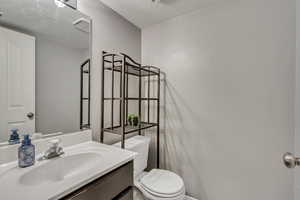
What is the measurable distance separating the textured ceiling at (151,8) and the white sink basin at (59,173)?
1.48 m

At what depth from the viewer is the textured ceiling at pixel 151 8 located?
1.44 metres

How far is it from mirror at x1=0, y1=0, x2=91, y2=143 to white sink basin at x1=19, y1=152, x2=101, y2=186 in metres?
0.26

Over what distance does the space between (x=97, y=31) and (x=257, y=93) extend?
1656 mm

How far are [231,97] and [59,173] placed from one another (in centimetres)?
158

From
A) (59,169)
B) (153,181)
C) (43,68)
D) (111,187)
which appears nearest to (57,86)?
(43,68)

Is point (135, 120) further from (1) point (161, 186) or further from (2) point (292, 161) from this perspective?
(2) point (292, 161)

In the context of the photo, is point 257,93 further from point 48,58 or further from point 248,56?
point 48,58

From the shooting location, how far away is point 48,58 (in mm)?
1023

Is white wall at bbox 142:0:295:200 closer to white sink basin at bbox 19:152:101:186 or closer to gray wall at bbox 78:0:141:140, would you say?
gray wall at bbox 78:0:141:140

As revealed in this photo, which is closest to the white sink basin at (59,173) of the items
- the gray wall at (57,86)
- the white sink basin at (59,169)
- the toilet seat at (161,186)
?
the white sink basin at (59,169)

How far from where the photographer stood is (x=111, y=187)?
811 millimetres

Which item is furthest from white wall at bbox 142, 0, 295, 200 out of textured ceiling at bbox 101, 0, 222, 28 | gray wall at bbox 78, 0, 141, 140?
gray wall at bbox 78, 0, 141, 140

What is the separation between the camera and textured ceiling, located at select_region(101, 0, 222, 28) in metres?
1.44

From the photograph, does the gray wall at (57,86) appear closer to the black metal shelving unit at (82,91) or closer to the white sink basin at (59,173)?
the black metal shelving unit at (82,91)
